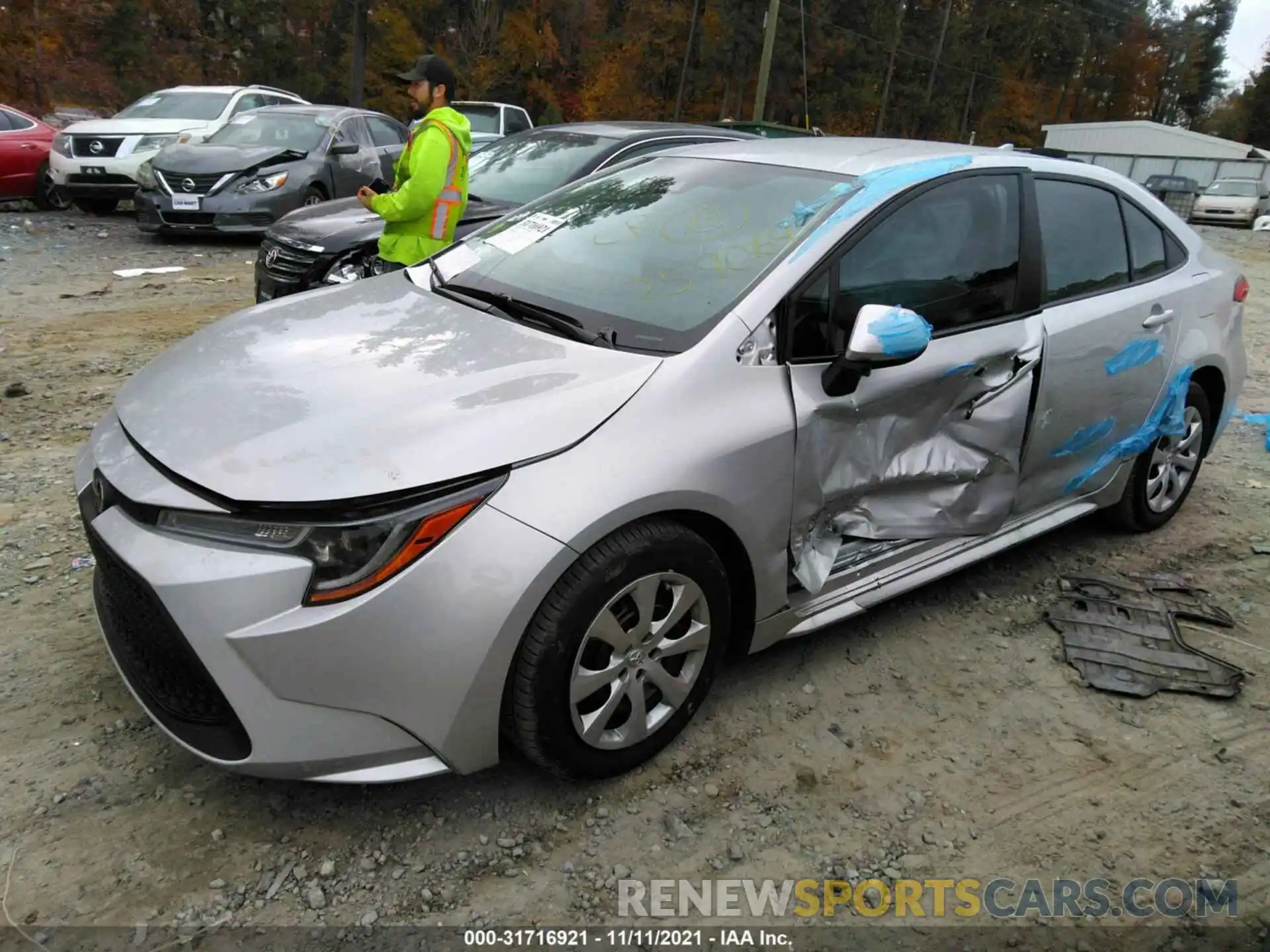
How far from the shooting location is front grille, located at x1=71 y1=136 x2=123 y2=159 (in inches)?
431

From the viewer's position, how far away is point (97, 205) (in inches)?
455

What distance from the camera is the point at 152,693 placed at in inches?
87.5

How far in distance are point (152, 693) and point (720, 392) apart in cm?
161

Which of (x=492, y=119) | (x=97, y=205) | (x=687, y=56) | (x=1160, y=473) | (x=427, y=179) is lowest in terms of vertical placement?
(x=97, y=205)

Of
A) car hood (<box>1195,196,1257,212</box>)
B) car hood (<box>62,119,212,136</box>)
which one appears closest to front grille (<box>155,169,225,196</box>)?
car hood (<box>62,119,212,136</box>)

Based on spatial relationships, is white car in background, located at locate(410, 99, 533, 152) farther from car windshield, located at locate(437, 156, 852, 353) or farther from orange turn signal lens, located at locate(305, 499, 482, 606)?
orange turn signal lens, located at locate(305, 499, 482, 606)

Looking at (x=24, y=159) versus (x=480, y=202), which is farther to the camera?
(x=24, y=159)

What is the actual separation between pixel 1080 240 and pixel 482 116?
13480 mm

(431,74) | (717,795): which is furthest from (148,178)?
(717,795)

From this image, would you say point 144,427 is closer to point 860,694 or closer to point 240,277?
point 860,694

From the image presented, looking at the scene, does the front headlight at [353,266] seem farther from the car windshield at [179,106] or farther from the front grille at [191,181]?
the car windshield at [179,106]

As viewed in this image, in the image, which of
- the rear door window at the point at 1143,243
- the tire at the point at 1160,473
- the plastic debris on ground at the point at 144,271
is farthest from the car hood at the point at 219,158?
the tire at the point at 1160,473

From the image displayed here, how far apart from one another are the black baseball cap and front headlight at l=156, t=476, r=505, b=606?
3.31 meters

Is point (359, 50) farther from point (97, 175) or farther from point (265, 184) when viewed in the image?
point (265, 184)
